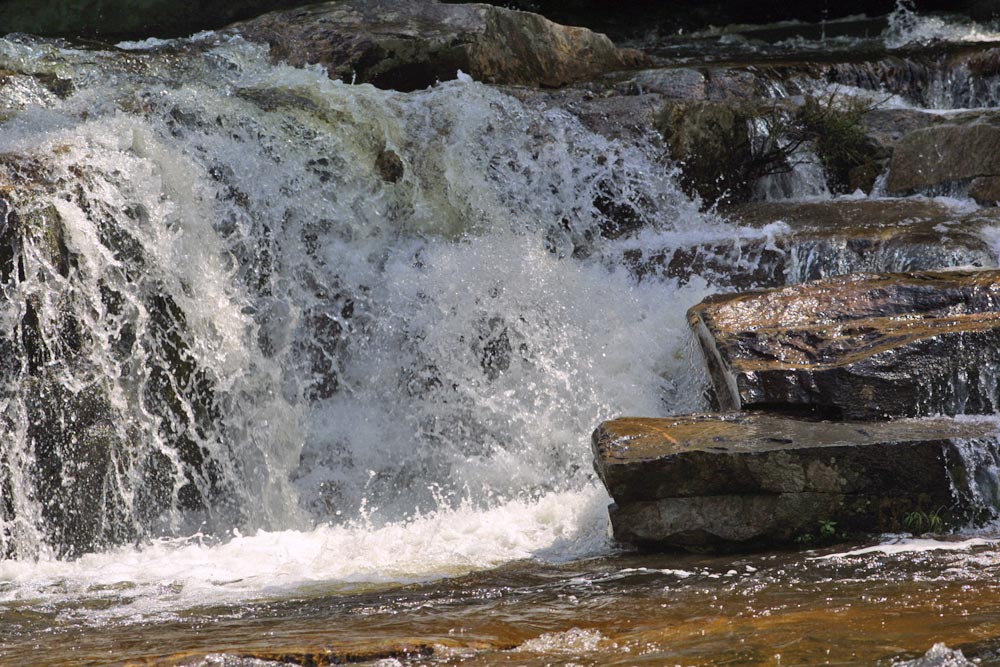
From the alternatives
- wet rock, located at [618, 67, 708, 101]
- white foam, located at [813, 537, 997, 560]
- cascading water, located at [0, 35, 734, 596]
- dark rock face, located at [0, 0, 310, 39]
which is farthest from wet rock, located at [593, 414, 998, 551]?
dark rock face, located at [0, 0, 310, 39]

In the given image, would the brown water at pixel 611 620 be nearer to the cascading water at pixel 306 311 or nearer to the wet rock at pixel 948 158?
the cascading water at pixel 306 311

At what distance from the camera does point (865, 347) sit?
5410 mm

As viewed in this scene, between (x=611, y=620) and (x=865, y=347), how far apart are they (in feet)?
7.62

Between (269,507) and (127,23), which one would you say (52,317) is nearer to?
(269,507)

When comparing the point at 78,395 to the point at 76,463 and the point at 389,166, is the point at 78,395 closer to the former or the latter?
the point at 76,463

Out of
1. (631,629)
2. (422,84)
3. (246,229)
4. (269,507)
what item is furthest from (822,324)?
(422,84)

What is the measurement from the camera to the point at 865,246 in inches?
279

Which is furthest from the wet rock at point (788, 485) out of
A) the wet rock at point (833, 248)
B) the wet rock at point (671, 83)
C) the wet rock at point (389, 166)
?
the wet rock at point (671, 83)

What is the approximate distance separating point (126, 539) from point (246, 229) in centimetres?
204

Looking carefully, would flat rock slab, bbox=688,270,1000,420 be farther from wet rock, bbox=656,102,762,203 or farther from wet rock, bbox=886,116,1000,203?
wet rock, bbox=656,102,762,203

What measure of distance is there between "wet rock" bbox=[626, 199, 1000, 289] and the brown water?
2.92 meters

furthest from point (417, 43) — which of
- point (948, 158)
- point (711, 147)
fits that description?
point (948, 158)

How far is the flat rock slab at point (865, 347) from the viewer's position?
5270mm

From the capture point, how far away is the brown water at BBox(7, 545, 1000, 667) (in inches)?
127
